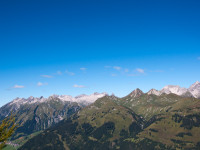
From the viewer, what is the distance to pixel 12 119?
25.7 metres

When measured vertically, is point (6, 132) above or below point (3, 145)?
above

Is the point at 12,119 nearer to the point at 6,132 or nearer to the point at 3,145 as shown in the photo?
the point at 6,132

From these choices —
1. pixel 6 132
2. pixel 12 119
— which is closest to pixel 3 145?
pixel 6 132

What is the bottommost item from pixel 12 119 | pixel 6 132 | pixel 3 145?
pixel 3 145

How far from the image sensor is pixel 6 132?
26.1m

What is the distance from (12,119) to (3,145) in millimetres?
4130

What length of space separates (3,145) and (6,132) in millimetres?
1925

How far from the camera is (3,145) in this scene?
85.7ft

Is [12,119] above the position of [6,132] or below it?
above

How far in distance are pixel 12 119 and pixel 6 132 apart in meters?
2.25
